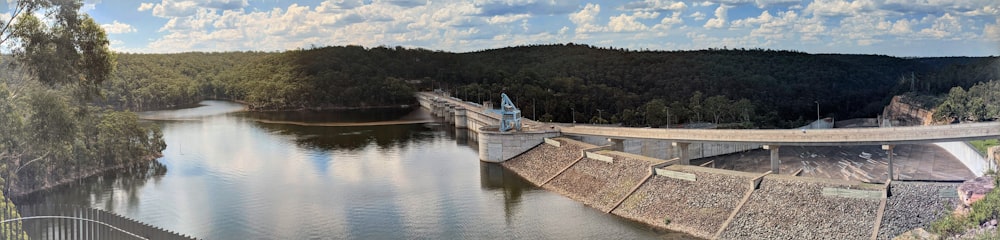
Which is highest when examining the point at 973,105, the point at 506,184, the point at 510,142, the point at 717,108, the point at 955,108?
the point at 973,105

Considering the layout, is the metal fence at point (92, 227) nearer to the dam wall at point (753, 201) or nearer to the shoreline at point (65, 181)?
the shoreline at point (65, 181)

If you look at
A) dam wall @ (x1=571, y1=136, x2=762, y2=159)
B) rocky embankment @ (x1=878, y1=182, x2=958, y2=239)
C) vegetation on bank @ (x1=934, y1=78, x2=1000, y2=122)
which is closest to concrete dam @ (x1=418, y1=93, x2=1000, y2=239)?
rocky embankment @ (x1=878, y1=182, x2=958, y2=239)

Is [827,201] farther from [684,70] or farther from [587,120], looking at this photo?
[684,70]

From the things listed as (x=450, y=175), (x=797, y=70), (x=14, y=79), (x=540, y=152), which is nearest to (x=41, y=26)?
(x=14, y=79)

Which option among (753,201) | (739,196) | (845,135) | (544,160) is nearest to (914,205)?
(753,201)

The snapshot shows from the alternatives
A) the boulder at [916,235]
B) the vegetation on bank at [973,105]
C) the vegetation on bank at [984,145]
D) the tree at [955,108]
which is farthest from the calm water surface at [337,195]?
the tree at [955,108]

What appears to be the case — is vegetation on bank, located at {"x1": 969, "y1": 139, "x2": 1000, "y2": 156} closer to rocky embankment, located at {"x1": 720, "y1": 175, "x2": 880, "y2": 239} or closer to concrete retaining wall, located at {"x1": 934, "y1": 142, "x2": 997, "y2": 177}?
concrete retaining wall, located at {"x1": 934, "y1": 142, "x2": 997, "y2": 177}

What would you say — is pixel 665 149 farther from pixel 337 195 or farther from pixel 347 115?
pixel 347 115
